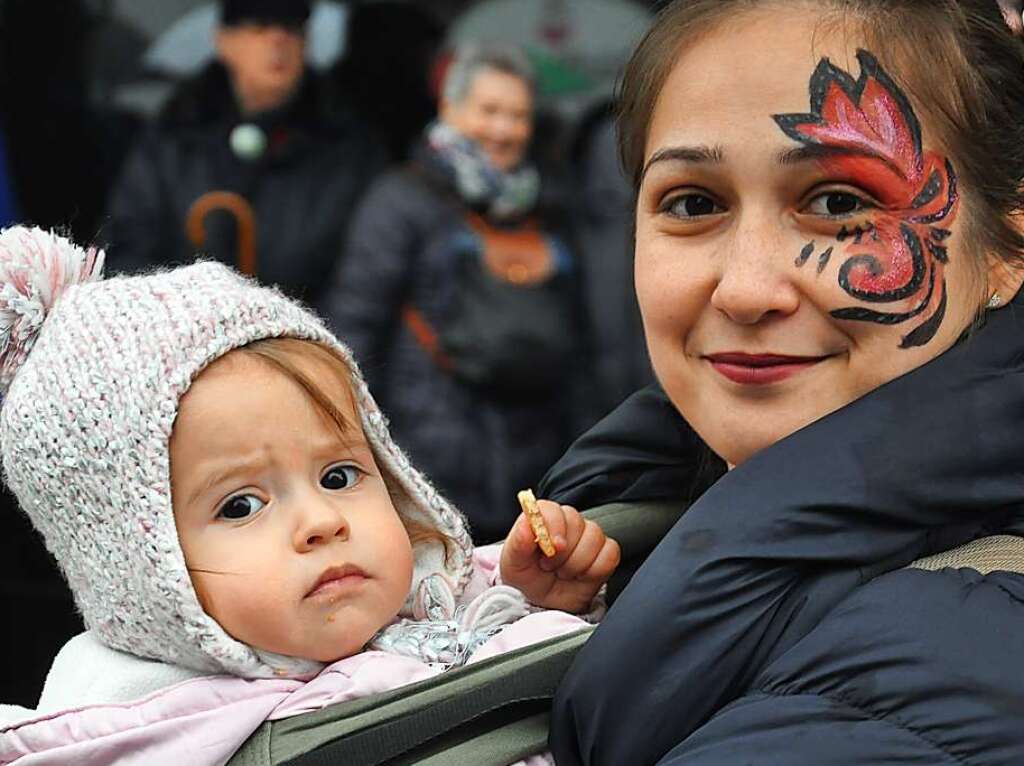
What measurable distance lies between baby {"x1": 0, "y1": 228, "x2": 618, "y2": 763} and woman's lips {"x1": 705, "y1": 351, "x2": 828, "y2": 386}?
1.24 ft

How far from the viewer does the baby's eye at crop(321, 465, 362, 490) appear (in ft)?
6.88

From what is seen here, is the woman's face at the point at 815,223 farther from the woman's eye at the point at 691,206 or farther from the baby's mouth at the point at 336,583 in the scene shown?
the baby's mouth at the point at 336,583

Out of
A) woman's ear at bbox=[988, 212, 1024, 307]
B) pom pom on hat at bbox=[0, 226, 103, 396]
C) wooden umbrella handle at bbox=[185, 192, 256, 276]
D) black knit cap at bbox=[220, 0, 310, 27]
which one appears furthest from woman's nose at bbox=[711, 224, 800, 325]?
black knit cap at bbox=[220, 0, 310, 27]

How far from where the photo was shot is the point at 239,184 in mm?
4875

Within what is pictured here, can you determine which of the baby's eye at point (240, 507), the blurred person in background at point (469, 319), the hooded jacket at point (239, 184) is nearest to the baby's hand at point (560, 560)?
the baby's eye at point (240, 507)

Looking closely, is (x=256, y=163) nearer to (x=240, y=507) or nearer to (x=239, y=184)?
(x=239, y=184)

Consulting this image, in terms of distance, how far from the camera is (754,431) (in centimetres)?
186

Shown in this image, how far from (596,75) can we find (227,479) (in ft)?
12.7

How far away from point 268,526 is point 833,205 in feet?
2.48

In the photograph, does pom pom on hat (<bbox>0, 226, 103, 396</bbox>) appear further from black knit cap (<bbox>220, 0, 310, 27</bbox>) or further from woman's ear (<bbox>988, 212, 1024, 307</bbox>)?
black knit cap (<bbox>220, 0, 310, 27</bbox>)

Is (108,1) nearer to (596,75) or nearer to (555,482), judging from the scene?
(596,75)

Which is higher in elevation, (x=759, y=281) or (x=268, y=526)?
(x=759, y=281)

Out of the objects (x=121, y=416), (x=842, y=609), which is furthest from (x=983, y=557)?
(x=121, y=416)

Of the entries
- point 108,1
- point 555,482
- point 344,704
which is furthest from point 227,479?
point 108,1
